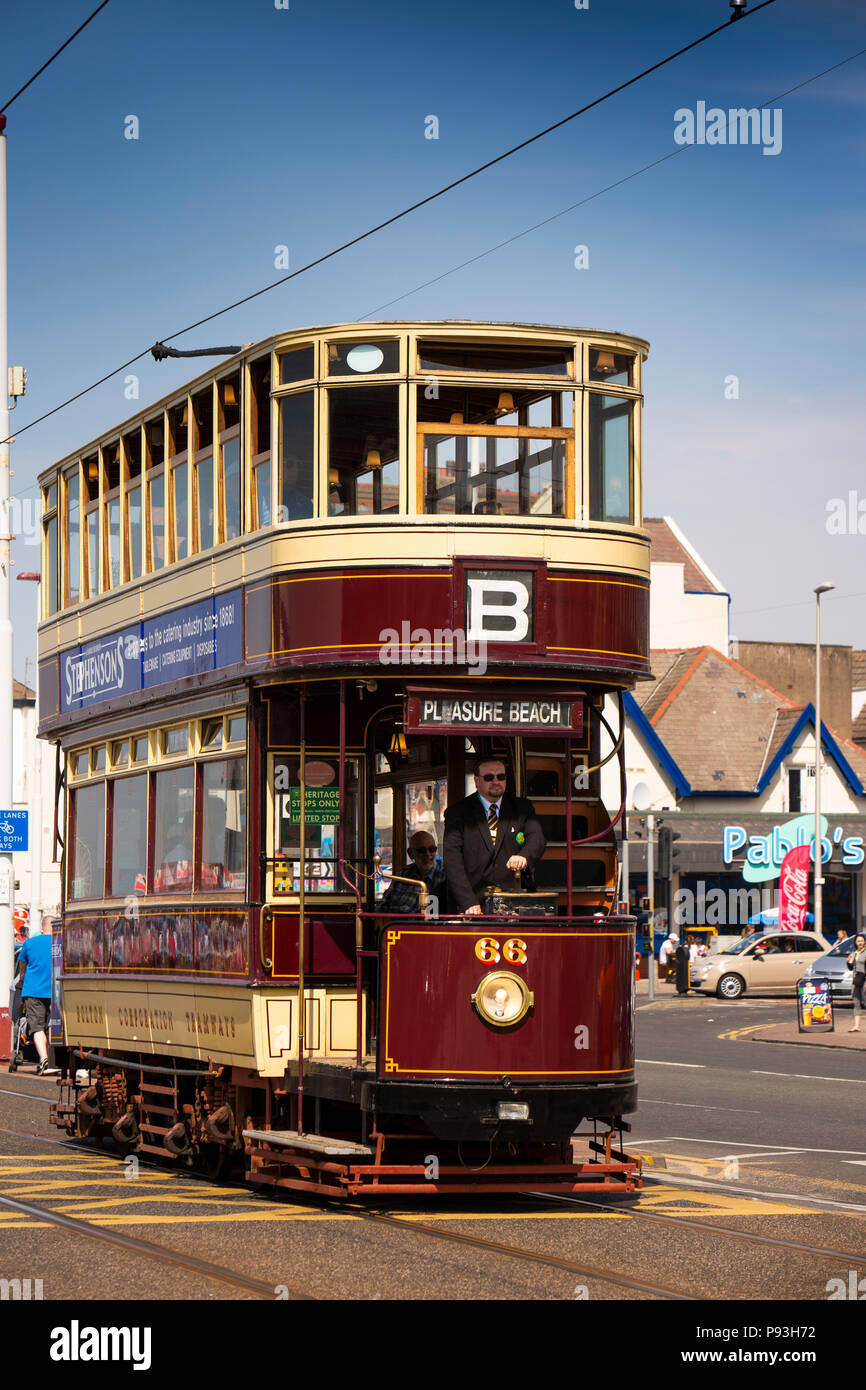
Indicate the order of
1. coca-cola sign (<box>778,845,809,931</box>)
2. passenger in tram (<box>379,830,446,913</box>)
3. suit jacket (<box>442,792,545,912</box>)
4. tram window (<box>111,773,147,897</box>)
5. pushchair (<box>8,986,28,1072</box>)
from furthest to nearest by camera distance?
coca-cola sign (<box>778,845,809,931</box>) < pushchair (<box>8,986,28,1072</box>) < tram window (<box>111,773,147,897</box>) < passenger in tram (<box>379,830,446,913</box>) < suit jacket (<box>442,792,545,912</box>)

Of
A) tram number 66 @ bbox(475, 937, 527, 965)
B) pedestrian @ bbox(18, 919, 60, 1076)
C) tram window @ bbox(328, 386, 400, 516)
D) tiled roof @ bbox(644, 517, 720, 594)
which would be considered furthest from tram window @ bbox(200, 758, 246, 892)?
tiled roof @ bbox(644, 517, 720, 594)

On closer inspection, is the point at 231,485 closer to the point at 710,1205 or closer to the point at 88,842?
the point at 88,842

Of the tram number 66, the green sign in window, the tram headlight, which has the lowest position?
the tram headlight

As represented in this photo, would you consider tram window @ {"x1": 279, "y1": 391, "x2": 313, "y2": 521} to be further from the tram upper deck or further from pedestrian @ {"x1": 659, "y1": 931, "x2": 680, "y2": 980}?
pedestrian @ {"x1": 659, "y1": 931, "x2": 680, "y2": 980}

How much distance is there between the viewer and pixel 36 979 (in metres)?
22.2

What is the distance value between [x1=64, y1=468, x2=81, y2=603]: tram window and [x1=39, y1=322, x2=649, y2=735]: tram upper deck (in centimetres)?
348

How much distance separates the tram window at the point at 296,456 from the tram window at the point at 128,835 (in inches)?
125

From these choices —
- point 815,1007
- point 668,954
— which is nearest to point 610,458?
point 815,1007

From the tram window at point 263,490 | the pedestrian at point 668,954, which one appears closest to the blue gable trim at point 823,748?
the pedestrian at point 668,954

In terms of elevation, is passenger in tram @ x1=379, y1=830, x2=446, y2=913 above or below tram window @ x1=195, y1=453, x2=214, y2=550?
below

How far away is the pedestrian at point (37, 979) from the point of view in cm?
2220

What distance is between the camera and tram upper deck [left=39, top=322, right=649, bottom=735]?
12.1m

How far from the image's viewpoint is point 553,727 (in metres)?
12.0
